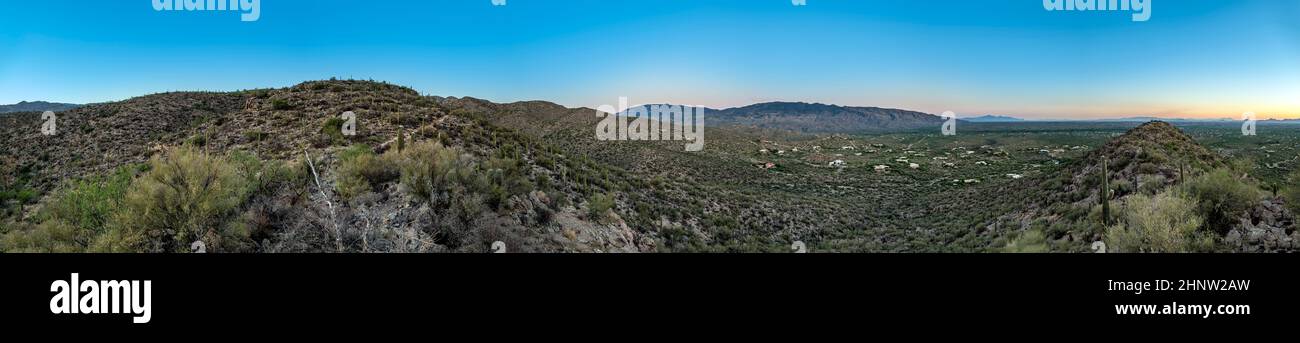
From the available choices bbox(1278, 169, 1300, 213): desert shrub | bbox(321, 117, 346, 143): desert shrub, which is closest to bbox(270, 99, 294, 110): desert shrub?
bbox(321, 117, 346, 143): desert shrub

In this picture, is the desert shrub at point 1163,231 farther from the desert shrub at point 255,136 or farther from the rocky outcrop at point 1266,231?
the desert shrub at point 255,136

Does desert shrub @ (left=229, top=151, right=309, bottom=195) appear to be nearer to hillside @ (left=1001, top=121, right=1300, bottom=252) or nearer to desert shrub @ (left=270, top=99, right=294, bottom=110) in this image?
desert shrub @ (left=270, top=99, right=294, bottom=110)

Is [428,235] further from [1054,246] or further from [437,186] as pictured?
[1054,246]

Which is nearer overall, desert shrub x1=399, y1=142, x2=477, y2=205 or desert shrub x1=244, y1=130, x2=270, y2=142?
desert shrub x1=399, y1=142, x2=477, y2=205

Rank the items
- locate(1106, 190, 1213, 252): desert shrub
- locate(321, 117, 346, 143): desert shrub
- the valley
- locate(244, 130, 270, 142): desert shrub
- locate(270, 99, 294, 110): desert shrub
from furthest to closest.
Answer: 1. locate(270, 99, 294, 110): desert shrub
2. locate(244, 130, 270, 142): desert shrub
3. locate(321, 117, 346, 143): desert shrub
4. the valley
5. locate(1106, 190, 1213, 252): desert shrub
